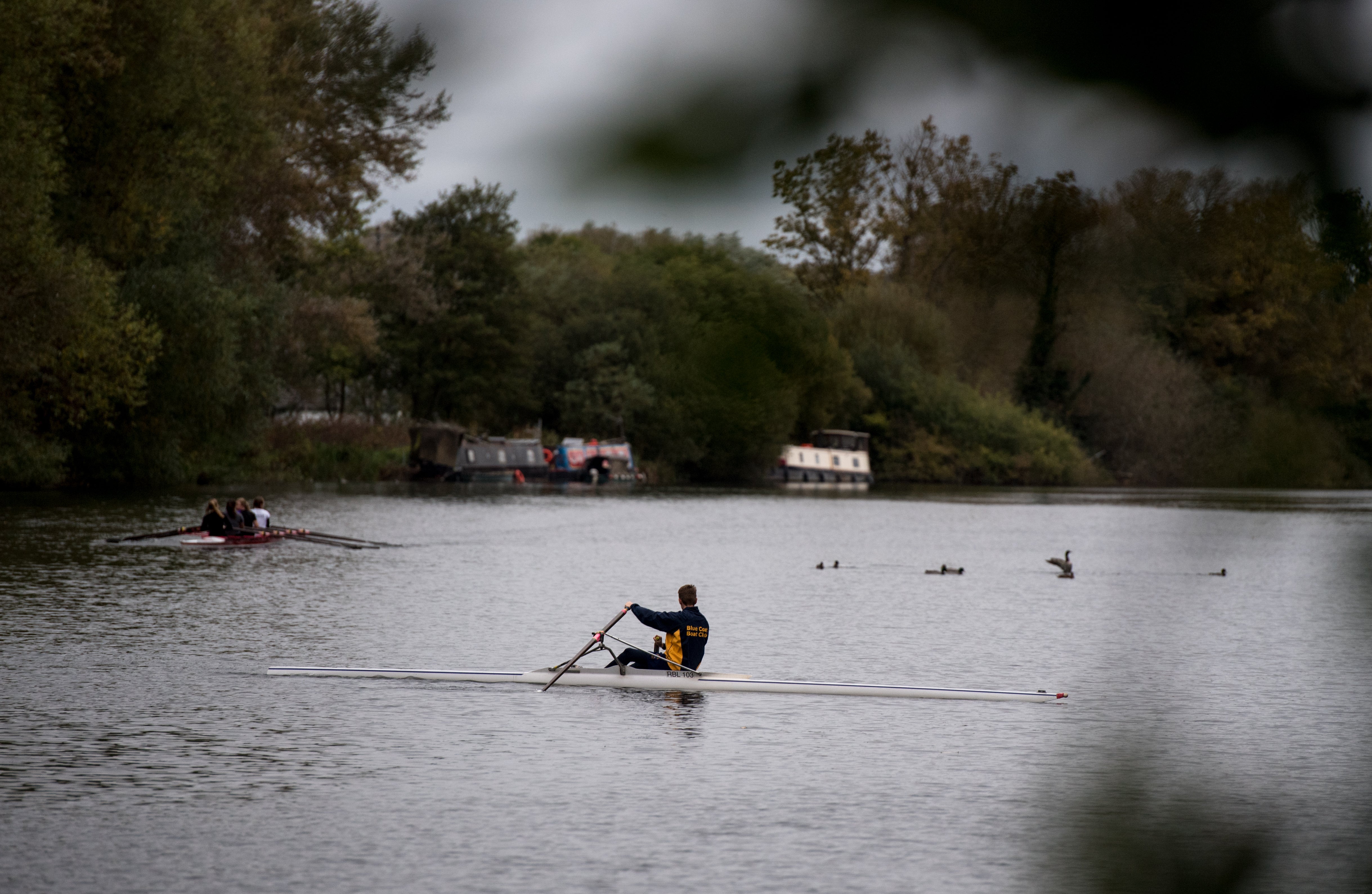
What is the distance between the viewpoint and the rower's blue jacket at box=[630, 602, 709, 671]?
1812 cm

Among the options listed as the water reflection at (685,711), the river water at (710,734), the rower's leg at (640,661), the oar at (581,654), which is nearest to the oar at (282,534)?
the river water at (710,734)

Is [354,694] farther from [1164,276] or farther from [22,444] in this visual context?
[22,444]

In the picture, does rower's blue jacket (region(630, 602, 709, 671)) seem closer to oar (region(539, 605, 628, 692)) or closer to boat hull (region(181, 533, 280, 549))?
oar (region(539, 605, 628, 692))

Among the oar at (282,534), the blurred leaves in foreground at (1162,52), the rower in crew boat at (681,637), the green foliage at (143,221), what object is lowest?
the rower in crew boat at (681,637)

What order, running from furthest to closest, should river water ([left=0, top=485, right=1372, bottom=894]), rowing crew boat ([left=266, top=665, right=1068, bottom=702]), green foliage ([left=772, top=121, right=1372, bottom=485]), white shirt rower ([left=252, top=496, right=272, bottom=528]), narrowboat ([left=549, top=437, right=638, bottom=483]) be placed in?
narrowboat ([left=549, top=437, right=638, bottom=483]) < white shirt rower ([left=252, top=496, right=272, bottom=528]) < rowing crew boat ([left=266, top=665, right=1068, bottom=702]) < river water ([left=0, top=485, right=1372, bottom=894]) < green foliage ([left=772, top=121, right=1372, bottom=485])

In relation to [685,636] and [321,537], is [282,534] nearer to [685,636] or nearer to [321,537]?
[321,537]

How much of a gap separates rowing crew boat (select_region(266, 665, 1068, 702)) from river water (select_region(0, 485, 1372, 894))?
0.22 meters

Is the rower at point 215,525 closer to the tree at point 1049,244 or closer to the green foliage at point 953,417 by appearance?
the green foliage at point 953,417

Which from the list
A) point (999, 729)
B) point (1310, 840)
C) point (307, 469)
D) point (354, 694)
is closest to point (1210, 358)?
point (1310, 840)

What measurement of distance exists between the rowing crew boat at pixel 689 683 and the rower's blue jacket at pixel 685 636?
161 mm

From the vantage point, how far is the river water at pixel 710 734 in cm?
227

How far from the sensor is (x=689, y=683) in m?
18.4

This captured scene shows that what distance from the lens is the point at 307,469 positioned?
7825 centimetres

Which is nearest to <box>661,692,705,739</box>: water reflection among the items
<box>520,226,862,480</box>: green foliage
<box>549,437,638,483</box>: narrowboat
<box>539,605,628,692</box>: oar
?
<box>539,605,628,692</box>: oar
